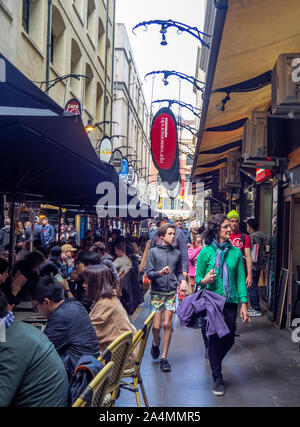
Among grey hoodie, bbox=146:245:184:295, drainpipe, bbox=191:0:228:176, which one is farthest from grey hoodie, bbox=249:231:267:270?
drainpipe, bbox=191:0:228:176

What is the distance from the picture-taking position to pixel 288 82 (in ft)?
16.0

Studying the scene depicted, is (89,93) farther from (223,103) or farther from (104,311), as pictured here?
(104,311)

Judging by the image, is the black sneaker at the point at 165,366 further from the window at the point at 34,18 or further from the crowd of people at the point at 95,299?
the window at the point at 34,18

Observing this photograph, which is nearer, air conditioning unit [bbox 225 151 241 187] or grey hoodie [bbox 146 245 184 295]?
grey hoodie [bbox 146 245 184 295]

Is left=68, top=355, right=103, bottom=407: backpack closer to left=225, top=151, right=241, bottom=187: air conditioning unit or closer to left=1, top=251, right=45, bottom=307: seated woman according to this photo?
left=1, top=251, right=45, bottom=307: seated woman

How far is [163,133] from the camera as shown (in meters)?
10.5

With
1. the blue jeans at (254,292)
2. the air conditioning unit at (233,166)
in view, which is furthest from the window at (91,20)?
the blue jeans at (254,292)

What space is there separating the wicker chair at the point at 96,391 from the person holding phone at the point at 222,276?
8.17 feet

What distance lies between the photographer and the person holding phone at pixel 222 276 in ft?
16.9

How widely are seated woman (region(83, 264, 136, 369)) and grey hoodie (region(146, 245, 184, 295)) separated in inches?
74.1

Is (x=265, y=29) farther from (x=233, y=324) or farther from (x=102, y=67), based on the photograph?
(x=102, y=67)

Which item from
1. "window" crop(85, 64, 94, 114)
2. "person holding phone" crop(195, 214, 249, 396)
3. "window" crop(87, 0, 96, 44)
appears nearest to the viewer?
"person holding phone" crop(195, 214, 249, 396)

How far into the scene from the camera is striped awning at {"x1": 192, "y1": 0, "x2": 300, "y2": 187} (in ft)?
13.9
